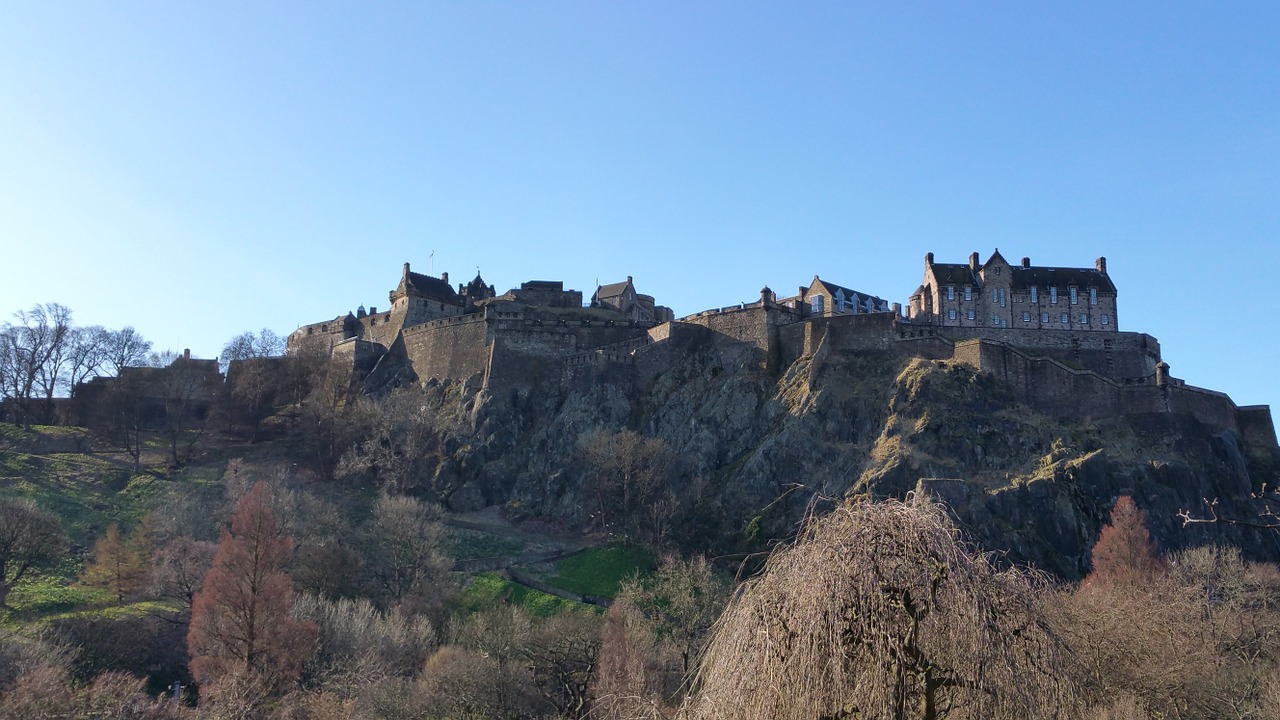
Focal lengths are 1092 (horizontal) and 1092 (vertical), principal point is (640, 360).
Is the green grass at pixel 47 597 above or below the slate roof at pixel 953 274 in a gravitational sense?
below

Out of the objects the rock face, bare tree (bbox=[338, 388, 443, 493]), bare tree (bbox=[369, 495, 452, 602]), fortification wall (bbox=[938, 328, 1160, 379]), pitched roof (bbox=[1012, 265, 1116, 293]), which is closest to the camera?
bare tree (bbox=[369, 495, 452, 602])

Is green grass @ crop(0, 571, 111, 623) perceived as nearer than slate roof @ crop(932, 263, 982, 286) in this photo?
Yes

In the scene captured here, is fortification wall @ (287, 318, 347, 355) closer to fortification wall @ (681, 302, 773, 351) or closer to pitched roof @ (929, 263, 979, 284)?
fortification wall @ (681, 302, 773, 351)

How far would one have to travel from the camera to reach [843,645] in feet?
35.3

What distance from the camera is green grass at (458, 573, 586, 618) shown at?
46188mm

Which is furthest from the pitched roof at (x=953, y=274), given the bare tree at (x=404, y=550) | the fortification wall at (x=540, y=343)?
the bare tree at (x=404, y=550)

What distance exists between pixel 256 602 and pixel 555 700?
37.7 ft

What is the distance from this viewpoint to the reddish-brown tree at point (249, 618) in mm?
35781

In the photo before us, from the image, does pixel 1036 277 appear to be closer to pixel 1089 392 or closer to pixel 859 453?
pixel 1089 392

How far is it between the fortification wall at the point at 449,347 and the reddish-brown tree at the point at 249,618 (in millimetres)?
26099

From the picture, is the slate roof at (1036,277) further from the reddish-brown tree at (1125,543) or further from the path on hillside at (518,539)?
the path on hillside at (518,539)

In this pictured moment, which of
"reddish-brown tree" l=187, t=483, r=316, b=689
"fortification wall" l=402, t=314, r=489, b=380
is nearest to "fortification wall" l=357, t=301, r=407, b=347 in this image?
"fortification wall" l=402, t=314, r=489, b=380

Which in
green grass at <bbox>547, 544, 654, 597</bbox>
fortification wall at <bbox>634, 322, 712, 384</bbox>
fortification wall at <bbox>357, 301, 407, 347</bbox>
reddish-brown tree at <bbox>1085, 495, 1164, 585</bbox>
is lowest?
green grass at <bbox>547, 544, 654, 597</bbox>

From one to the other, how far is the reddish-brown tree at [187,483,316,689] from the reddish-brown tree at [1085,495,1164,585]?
28.2 metres
